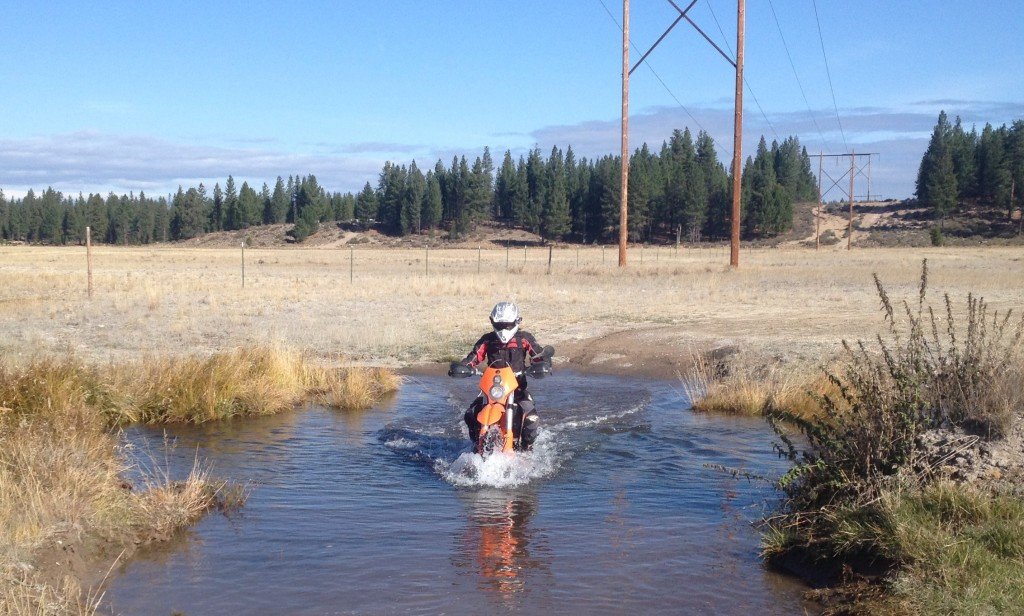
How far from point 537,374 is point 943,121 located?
148 metres

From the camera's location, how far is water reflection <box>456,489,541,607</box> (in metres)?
6.66

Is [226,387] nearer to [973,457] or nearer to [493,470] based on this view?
[493,470]

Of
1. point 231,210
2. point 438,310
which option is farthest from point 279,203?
point 438,310

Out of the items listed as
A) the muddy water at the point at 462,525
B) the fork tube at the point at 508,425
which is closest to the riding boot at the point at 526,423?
the muddy water at the point at 462,525

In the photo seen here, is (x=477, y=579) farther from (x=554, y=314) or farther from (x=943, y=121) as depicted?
(x=943, y=121)

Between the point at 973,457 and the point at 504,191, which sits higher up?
the point at 504,191

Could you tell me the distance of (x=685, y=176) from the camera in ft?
382

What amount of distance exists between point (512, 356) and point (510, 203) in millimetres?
132832

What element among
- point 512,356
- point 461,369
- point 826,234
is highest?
point 826,234

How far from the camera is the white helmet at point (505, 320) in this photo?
10.2m

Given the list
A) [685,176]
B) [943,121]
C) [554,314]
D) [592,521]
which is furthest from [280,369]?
[943,121]

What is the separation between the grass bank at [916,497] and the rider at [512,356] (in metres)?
2.97

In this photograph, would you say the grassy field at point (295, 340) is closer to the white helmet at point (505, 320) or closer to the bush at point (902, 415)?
the bush at point (902, 415)

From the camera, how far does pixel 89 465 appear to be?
799 cm
